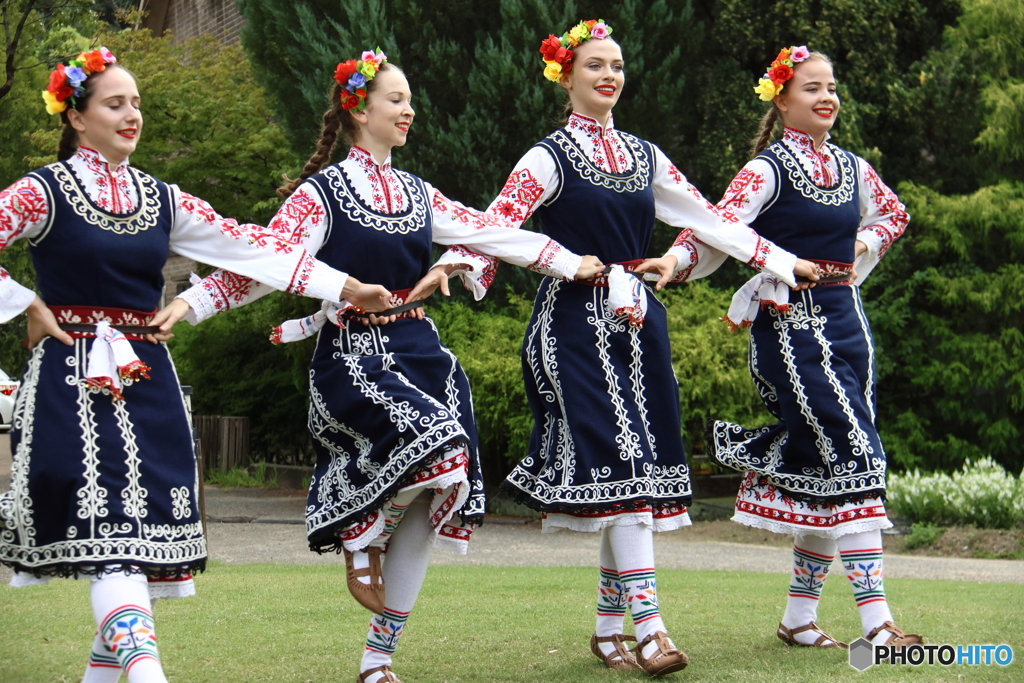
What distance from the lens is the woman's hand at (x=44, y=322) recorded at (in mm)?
3223

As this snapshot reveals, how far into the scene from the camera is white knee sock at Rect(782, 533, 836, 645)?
4445mm

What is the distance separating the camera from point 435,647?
454 cm

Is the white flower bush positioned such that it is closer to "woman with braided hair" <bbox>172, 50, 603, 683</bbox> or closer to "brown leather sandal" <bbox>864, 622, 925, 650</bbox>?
"brown leather sandal" <bbox>864, 622, 925, 650</bbox>

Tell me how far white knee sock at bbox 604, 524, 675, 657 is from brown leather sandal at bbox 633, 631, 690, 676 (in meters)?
0.03

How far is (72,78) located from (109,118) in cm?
15

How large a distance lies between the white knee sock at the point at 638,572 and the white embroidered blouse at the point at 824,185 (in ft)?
4.21

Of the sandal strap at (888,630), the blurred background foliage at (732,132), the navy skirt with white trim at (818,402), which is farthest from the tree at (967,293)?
the sandal strap at (888,630)

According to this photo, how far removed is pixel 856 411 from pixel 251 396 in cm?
1135

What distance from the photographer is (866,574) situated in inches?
163

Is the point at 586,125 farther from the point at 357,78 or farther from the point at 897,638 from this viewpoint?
the point at 897,638

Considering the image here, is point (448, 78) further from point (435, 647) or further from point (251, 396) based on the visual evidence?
point (435, 647)

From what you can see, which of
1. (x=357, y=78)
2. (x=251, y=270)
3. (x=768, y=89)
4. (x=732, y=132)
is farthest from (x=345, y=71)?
(x=732, y=132)

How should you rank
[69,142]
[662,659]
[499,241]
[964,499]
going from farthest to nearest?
[964,499]
[499,241]
[662,659]
[69,142]

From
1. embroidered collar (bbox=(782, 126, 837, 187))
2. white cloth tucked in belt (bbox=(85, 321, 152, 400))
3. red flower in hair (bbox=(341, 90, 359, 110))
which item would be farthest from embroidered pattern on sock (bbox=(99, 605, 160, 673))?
embroidered collar (bbox=(782, 126, 837, 187))
